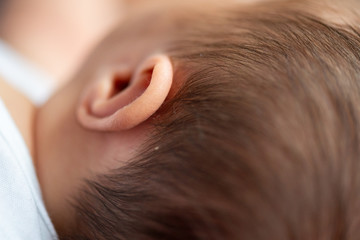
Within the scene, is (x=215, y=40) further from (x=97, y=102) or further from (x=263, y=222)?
(x=263, y=222)

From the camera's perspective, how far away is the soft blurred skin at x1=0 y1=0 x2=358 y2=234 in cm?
66

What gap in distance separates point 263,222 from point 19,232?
425mm

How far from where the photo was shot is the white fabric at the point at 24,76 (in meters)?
1.06

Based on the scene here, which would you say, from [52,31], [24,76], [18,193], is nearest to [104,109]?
[18,193]

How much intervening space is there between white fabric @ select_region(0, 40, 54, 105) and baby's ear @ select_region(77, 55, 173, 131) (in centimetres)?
32

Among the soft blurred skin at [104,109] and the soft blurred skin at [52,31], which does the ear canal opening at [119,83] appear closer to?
the soft blurred skin at [104,109]

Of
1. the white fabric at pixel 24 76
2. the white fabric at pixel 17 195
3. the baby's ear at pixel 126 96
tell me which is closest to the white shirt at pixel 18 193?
the white fabric at pixel 17 195

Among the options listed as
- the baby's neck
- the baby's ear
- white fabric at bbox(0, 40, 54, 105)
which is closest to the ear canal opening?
the baby's ear

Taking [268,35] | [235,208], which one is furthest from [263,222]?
[268,35]

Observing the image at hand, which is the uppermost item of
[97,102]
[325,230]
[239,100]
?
[97,102]

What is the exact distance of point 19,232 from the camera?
692mm

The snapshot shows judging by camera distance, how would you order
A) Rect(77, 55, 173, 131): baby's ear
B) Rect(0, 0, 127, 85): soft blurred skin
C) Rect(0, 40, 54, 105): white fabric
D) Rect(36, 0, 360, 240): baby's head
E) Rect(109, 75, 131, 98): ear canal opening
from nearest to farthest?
Rect(36, 0, 360, 240): baby's head → Rect(77, 55, 173, 131): baby's ear → Rect(109, 75, 131, 98): ear canal opening → Rect(0, 40, 54, 105): white fabric → Rect(0, 0, 127, 85): soft blurred skin

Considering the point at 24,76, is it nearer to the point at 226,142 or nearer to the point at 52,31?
the point at 52,31

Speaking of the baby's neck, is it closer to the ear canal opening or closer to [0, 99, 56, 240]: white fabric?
[0, 99, 56, 240]: white fabric
